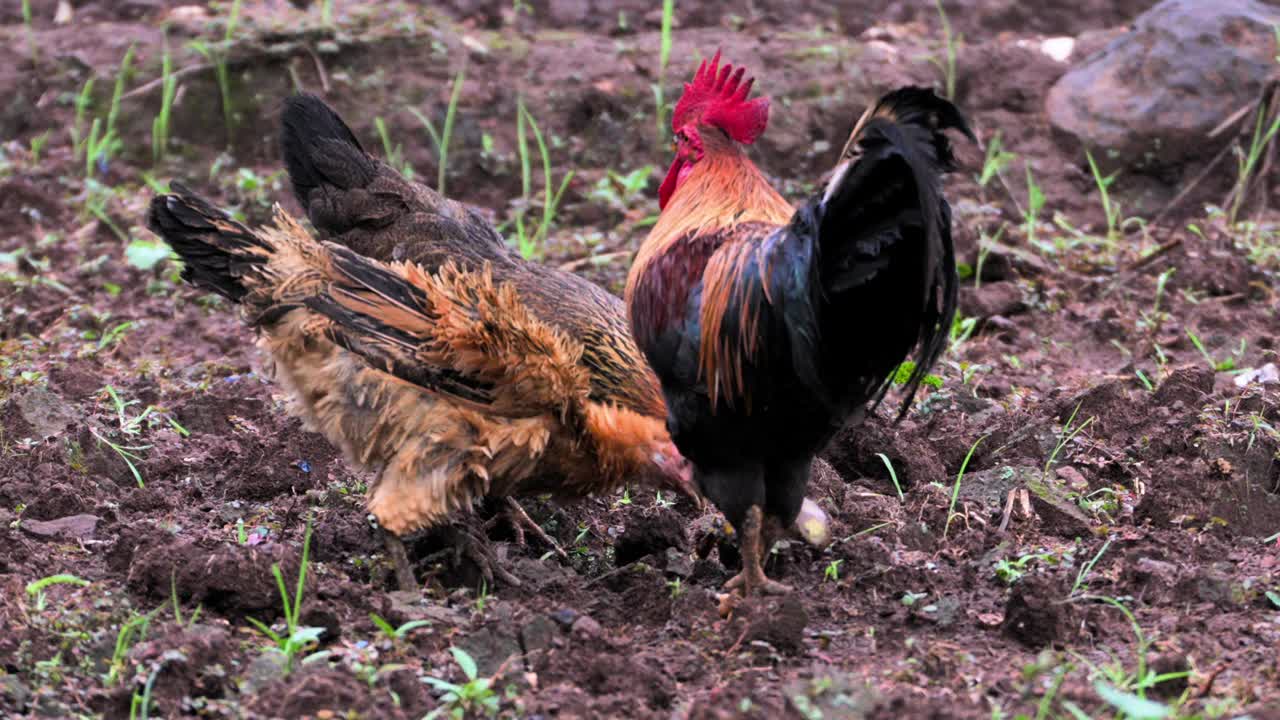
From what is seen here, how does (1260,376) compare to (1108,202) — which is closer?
(1260,376)

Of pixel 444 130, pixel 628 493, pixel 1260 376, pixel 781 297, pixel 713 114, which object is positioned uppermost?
pixel 713 114

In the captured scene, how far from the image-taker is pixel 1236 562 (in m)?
4.52

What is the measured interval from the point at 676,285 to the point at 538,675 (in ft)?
4.84

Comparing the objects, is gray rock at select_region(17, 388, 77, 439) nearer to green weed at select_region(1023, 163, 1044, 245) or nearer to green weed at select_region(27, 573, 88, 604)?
green weed at select_region(27, 573, 88, 604)

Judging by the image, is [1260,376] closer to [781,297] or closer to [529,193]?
[781,297]

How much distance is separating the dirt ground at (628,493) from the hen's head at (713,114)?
4.32 feet

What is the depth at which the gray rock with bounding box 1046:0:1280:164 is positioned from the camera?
28.8ft

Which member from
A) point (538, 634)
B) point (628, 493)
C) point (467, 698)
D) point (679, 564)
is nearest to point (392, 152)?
point (628, 493)

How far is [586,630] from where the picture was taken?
12.9ft

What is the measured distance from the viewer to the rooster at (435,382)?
475cm

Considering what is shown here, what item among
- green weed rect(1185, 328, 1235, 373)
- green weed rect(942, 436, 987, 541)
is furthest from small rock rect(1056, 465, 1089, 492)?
green weed rect(1185, 328, 1235, 373)

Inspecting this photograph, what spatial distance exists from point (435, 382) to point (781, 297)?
1.30m

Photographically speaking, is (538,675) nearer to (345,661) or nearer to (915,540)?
(345,661)

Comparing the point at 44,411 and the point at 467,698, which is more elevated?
the point at 467,698
